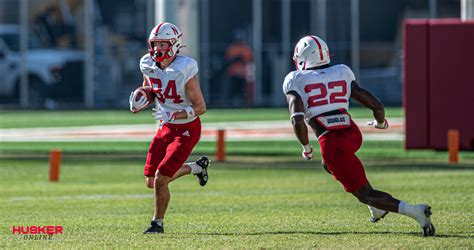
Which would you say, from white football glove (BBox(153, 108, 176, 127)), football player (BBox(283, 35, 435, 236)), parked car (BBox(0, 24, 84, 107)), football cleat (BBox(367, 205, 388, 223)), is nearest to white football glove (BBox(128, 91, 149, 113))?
white football glove (BBox(153, 108, 176, 127))

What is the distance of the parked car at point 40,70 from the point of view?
48.4 m

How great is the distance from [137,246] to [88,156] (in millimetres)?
14809

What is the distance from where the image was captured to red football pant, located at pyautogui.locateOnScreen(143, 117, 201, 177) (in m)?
11.1

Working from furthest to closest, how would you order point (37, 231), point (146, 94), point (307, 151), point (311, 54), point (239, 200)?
point (239, 200) → point (37, 231) → point (146, 94) → point (311, 54) → point (307, 151)

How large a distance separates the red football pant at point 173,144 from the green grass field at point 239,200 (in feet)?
2.29

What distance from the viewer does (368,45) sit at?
48.7 metres

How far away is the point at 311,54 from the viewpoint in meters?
10.5

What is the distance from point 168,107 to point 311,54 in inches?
63.2

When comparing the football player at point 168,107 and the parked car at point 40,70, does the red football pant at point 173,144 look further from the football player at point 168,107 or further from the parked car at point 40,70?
the parked car at point 40,70

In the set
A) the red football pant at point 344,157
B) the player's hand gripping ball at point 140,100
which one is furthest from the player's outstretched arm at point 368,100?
the player's hand gripping ball at point 140,100

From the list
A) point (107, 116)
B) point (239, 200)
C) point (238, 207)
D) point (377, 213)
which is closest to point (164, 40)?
point (377, 213)

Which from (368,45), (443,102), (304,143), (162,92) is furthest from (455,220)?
(368,45)

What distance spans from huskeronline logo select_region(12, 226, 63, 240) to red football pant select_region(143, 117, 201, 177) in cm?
108

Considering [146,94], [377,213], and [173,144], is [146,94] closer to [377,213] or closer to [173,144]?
[173,144]
